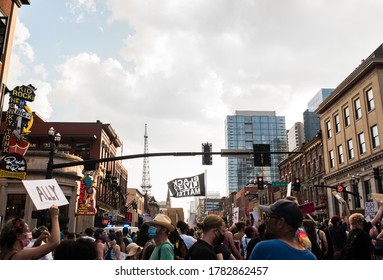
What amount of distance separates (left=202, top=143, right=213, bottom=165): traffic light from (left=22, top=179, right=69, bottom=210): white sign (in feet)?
41.5

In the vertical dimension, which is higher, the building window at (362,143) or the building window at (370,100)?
the building window at (370,100)

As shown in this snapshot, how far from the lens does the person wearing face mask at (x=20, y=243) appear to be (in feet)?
13.6

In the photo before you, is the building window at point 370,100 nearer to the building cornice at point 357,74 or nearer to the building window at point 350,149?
the building cornice at point 357,74

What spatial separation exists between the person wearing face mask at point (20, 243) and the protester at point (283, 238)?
98.6 inches

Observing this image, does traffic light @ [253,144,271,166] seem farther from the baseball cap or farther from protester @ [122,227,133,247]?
the baseball cap

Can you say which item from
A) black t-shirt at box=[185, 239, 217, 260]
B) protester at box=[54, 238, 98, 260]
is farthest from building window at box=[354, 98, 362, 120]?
protester at box=[54, 238, 98, 260]

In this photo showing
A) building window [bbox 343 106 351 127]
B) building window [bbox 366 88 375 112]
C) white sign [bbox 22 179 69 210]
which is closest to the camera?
white sign [bbox 22 179 69 210]

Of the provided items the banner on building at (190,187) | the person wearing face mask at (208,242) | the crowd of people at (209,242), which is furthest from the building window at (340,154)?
the person wearing face mask at (208,242)

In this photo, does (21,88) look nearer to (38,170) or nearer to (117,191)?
(38,170)

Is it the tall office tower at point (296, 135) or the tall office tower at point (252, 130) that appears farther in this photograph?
the tall office tower at point (252, 130)

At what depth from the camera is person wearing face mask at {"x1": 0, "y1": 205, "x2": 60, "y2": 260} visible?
414 cm

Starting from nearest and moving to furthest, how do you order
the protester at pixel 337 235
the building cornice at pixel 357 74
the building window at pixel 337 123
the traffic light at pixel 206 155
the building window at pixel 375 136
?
the protester at pixel 337 235 < the traffic light at pixel 206 155 < the building cornice at pixel 357 74 < the building window at pixel 375 136 < the building window at pixel 337 123

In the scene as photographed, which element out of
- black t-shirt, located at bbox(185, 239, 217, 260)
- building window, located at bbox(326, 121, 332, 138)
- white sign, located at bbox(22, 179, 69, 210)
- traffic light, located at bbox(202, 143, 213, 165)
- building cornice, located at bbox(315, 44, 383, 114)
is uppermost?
building cornice, located at bbox(315, 44, 383, 114)

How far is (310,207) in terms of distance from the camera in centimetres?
887
